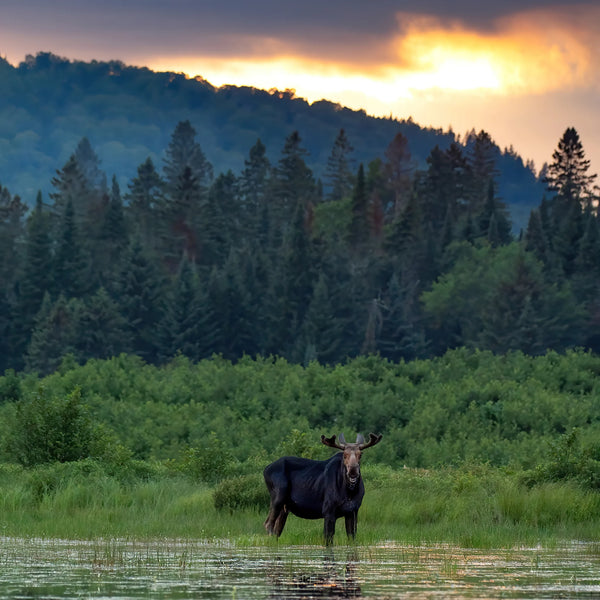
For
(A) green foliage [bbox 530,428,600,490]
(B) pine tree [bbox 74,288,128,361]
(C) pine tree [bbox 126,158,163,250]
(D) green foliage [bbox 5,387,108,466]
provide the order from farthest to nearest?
(C) pine tree [bbox 126,158,163,250]
(B) pine tree [bbox 74,288,128,361]
(D) green foliage [bbox 5,387,108,466]
(A) green foliage [bbox 530,428,600,490]

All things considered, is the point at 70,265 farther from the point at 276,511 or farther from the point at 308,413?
the point at 276,511

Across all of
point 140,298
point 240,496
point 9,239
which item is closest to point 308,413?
point 240,496

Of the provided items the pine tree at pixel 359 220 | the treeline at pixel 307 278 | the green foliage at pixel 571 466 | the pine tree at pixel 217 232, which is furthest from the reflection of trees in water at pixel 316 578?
the pine tree at pixel 359 220

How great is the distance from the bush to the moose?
327 cm

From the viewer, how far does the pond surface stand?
13812mm

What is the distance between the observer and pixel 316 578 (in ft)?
49.2

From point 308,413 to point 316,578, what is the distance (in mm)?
39716

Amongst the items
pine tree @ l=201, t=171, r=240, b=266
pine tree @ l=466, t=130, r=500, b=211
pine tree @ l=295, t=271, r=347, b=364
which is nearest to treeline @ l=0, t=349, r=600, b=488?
pine tree @ l=295, t=271, r=347, b=364

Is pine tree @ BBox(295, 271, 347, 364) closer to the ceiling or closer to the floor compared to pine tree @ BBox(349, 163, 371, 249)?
closer to the floor

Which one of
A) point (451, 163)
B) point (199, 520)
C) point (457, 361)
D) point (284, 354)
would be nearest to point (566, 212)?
point (451, 163)

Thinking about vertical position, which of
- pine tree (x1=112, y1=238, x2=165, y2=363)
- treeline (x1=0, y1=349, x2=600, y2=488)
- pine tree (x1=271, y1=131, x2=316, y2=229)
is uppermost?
pine tree (x1=271, y1=131, x2=316, y2=229)

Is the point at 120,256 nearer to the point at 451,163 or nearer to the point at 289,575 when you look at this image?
the point at 451,163

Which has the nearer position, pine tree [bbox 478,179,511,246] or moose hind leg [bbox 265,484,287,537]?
moose hind leg [bbox 265,484,287,537]

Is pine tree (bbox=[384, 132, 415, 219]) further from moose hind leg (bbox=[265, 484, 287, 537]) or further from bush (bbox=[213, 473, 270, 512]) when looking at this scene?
moose hind leg (bbox=[265, 484, 287, 537])
